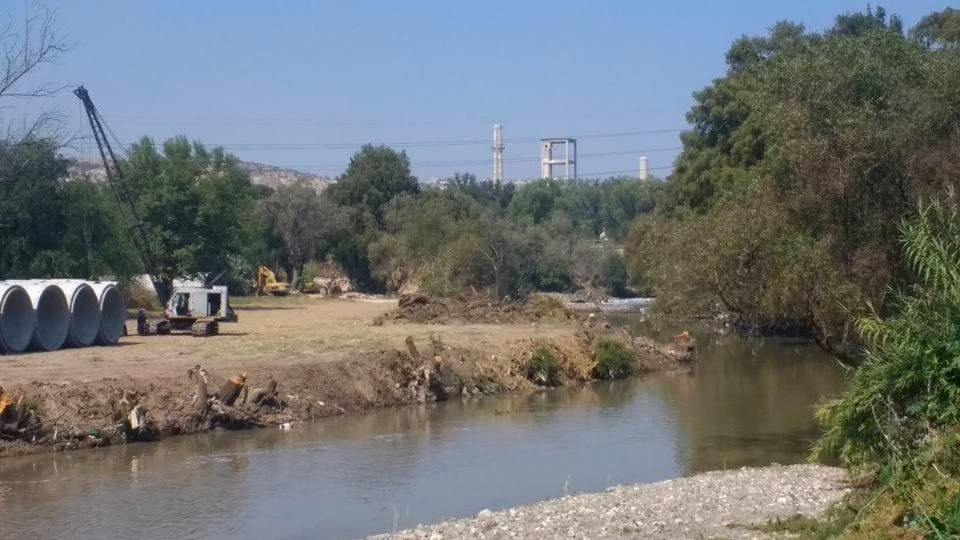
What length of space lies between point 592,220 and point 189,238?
95.4 meters

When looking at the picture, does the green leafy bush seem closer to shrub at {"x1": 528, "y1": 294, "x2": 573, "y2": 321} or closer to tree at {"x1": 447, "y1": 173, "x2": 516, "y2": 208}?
shrub at {"x1": 528, "y1": 294, "x2": 573, "y2": 321}

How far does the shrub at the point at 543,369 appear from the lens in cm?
4294

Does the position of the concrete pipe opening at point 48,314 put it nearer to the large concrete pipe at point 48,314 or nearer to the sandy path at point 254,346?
the large concrete pipe at point 48,314

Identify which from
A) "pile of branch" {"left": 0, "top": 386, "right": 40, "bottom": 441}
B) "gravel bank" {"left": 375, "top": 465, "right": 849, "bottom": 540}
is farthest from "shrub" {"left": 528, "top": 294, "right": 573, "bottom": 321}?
→ "gravel bank" {"left": 375, "top": 465, "right": 849, "bottom": 540}

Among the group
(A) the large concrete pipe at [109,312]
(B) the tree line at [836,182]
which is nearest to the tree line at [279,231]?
(A) the large concrete pipe at [109,312]

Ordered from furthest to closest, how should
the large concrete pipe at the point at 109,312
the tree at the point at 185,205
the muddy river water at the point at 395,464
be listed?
1. the tree at the point at 185,205
2. the large concrete pipe at the point at 109,312
3. the muddy river water at the point at 395,464

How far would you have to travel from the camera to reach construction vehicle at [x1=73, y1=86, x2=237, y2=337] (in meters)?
50.3

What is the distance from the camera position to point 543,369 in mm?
43125

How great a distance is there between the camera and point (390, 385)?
124ft


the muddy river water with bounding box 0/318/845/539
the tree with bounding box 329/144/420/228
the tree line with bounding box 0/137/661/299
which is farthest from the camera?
the tree with bounding box 329/144/420/228

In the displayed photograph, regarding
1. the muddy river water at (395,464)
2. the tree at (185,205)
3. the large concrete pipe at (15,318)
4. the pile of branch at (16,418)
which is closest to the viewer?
the muddy river water at (395,464)

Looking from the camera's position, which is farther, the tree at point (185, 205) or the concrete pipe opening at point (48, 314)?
the tree at point (185, 205)

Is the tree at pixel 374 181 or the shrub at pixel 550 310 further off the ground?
the tree at pixel 374 181

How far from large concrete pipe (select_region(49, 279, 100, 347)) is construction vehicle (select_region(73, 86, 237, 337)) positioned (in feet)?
18.5
